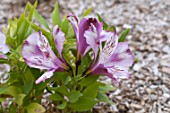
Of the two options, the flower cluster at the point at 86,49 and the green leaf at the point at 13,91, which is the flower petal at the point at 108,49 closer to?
the flower cluster at the point at 86,49

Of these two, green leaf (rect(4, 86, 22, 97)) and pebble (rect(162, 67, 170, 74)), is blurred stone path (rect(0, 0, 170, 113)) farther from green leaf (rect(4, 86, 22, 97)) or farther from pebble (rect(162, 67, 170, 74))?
green leaf (rect(4, 86, 22, 97))

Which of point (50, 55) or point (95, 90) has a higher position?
point (50, 55)

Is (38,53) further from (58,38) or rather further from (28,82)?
→ (28,82)

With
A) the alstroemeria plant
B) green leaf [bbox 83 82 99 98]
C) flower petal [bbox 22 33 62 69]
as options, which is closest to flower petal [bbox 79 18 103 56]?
the alstroemeria plant

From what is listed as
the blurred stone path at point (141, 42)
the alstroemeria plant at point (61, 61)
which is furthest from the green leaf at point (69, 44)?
the blurred stone path at point (141, 42)

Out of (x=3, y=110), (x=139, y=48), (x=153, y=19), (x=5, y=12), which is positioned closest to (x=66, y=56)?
(x=3, y=110)

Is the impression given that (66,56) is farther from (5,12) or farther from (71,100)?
(5,12)

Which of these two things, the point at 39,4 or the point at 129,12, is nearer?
the point at 129,12
